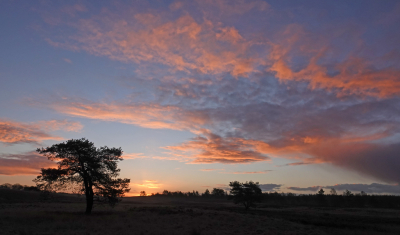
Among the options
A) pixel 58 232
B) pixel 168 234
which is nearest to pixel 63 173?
pixel 58 232

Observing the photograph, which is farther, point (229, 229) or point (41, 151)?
point (41, 151)

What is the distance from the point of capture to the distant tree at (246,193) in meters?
70.0

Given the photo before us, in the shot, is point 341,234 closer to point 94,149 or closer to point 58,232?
point 58,232

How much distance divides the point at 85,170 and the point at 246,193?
49434 millimetres

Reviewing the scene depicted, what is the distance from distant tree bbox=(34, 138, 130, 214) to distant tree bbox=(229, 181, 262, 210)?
42139 mm

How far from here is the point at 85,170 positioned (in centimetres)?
3556

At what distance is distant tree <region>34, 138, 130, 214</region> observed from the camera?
34406 millimetres

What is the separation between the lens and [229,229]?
28656mm

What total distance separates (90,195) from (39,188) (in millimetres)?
7133

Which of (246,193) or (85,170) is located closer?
(85,170)

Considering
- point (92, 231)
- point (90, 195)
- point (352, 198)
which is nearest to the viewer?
point (92, 231)

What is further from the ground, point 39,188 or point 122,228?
point 39,188

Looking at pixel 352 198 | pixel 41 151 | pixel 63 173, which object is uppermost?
pixel 41 151

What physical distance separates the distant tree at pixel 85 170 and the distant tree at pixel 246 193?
42.1 m
